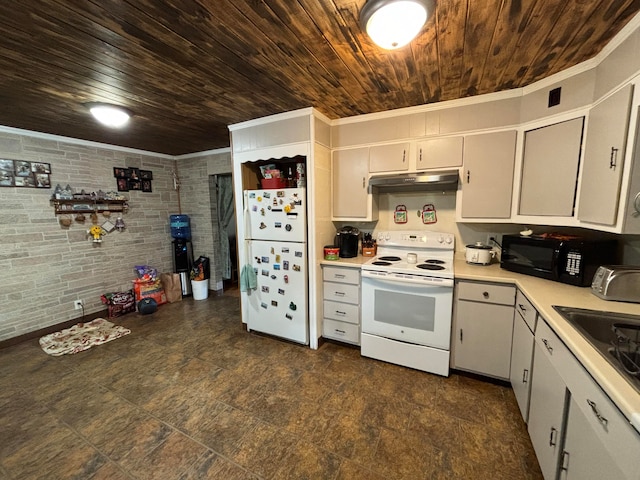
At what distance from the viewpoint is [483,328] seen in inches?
81.7

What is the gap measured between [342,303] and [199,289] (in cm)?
270

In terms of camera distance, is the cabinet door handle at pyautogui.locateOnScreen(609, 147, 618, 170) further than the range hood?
No

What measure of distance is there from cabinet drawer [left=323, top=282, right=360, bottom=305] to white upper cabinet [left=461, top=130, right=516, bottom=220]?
1.23 metres

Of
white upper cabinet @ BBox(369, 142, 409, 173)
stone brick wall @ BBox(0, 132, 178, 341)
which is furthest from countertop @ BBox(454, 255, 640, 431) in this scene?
stone brick wall @ BBox(0, 132, 178, 341)

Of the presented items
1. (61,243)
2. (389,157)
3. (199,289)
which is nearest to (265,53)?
(389,157)

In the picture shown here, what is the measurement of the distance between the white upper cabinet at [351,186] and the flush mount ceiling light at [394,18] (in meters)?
1.40

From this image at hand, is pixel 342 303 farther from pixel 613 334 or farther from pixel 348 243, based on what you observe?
pixel 613 334

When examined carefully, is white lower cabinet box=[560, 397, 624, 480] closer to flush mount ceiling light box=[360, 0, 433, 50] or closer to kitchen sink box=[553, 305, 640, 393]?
kitchen sink box=[553, 305, 640, 393]

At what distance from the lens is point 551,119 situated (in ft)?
6.33

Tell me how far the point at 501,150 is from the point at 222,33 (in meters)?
2.24

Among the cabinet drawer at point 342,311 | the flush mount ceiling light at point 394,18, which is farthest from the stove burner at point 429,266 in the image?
the flush mount ceiling light at point 394,18

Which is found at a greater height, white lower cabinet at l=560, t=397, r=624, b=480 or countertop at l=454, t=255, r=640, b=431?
countertop at l=454, t=255, r=640, b=431

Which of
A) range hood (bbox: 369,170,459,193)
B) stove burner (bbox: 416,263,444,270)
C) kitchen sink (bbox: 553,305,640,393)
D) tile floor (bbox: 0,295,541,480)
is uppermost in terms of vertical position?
range hood (bbox: 369,170,459,193)

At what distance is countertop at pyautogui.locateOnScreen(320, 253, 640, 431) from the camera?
79 cm
